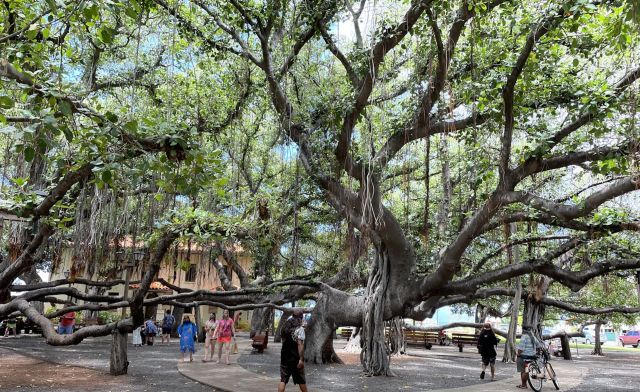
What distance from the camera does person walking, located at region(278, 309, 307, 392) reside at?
7.14 m

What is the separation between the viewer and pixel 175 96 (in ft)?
38.8

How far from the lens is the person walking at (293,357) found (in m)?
7.14

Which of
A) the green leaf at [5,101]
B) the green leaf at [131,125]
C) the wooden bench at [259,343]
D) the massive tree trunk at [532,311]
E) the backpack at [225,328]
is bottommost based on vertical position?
the wooden bench at [259,343]

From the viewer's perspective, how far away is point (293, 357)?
283 inches

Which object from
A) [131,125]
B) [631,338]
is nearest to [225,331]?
[131,125]

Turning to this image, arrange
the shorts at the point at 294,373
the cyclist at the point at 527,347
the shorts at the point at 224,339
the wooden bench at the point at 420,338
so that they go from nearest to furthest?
1. the shorts at the point at 294,373
2. the cyclist at the point at 527,347
3. the shorts at the point at 224,339
4. the wooden bench at the point at 420,338

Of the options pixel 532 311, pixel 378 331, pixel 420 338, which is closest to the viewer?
pixel 378 331

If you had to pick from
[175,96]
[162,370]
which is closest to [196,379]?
[162,370]

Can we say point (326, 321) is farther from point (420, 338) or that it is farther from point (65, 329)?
point (420, 338)

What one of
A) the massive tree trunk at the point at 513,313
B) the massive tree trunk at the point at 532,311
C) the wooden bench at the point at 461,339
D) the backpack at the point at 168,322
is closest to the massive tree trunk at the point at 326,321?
the massive tree trunk at the point at 513,313

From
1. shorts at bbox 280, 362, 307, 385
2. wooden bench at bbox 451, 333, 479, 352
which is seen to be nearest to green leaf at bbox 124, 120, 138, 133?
shorts at bbox 280, 362, 307, 385

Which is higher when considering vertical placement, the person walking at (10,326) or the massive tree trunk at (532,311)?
the massive tree trunk at (532,311)

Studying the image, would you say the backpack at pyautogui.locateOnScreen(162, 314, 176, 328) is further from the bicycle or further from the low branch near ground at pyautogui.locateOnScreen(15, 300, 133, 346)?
the bicycle

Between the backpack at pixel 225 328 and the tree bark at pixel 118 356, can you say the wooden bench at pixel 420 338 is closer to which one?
the backpack at pixel 225 328
